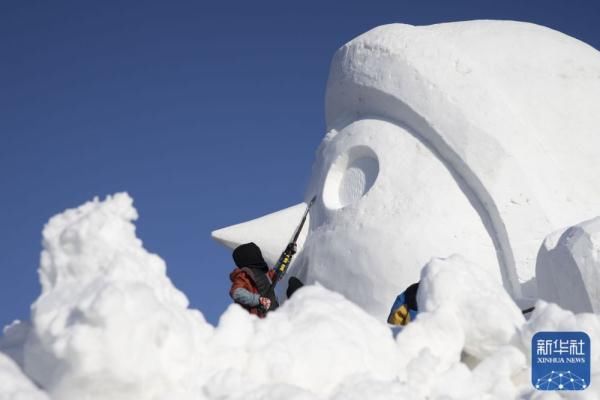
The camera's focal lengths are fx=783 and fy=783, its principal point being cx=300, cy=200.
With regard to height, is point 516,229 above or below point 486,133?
below

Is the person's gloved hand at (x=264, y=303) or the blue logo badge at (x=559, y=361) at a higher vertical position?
the person's gloved hand at (x=264, y=303)

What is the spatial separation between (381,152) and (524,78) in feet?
5.06

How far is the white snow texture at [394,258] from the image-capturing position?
8.89ft

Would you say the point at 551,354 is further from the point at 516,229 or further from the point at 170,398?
the point at 516,229

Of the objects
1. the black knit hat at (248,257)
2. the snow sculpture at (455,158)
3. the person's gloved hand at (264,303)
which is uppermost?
the snow sculpture at (455,158)

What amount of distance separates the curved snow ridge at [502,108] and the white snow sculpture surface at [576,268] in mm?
835

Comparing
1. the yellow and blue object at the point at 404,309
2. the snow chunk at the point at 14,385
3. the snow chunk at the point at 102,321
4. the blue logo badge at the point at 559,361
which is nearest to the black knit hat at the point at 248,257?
the yellow and blue object at the point at 404,309

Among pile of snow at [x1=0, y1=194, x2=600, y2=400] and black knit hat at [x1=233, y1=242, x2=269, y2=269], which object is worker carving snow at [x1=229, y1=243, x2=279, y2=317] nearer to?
black knit hat at [x1=233, y1=242, x2=269, y2=269]

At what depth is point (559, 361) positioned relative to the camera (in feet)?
11.3

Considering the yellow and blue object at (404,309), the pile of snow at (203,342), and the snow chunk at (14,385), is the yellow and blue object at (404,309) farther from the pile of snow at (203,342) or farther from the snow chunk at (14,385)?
the snow chunk at (14,385)

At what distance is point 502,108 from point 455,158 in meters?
0.63

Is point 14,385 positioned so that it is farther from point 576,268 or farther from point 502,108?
point 502,108

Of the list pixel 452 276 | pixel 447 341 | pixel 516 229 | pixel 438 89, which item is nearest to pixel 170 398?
pixel 447 341

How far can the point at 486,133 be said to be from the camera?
23.4ft
